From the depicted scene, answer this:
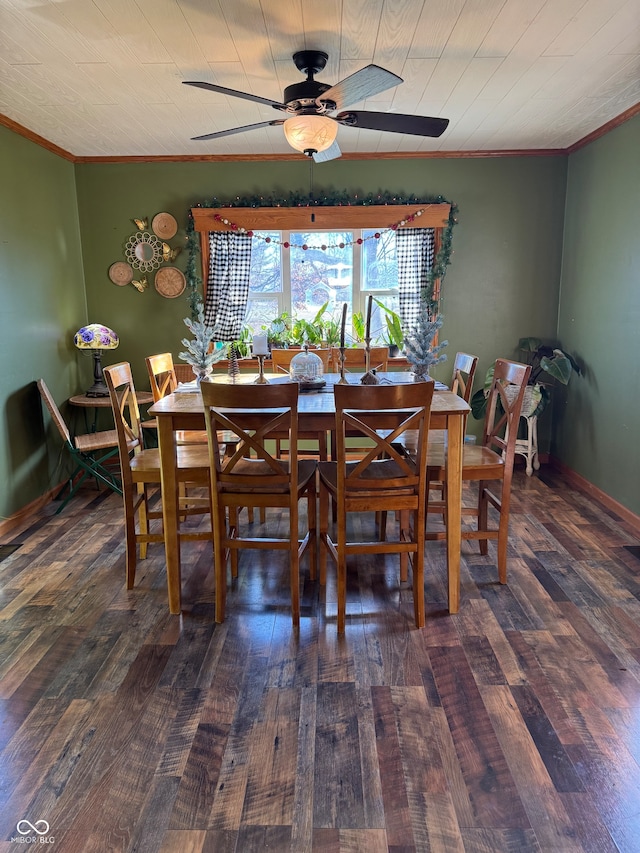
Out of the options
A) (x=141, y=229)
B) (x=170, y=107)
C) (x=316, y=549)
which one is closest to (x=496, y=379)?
(x=316, y=549)

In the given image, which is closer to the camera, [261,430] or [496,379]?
[261,430]

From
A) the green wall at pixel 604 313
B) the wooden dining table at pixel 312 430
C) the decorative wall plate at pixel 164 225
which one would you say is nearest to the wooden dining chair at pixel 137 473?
the wooden dining table at pixel 312 430

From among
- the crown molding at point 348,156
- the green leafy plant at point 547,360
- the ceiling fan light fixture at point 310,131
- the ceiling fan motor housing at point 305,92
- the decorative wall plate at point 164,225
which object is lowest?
the green leafy plant at point 547,360

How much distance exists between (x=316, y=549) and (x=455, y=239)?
2.88 meters

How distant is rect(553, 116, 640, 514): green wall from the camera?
3.55 meters

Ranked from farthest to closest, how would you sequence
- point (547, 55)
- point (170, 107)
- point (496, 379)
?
point (170, 107), point (496, 379), point (547, 55)

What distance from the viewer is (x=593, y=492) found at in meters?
4.03

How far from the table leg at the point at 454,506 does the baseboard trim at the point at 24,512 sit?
106 inches

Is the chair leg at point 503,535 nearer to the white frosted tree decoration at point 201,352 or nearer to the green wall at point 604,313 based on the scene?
the green wall at point 604,313

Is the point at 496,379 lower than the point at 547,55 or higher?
lower

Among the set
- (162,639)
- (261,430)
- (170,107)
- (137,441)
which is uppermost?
(170,107)

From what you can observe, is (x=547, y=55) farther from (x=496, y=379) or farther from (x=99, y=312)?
(x=99, y=312)

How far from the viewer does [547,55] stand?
8.73 ft

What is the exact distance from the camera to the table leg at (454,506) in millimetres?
2469
